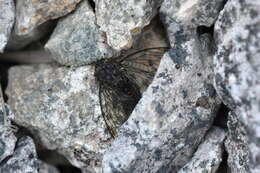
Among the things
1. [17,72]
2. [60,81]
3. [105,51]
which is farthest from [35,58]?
[105,51]

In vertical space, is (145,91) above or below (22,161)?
above

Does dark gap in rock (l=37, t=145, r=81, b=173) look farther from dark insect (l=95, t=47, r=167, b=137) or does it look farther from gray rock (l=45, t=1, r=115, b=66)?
gray rock (l=45, t=1, r=115, b=66)

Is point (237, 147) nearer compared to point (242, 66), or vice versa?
point (242, 66)

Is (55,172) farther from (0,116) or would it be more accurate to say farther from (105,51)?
(105,51)

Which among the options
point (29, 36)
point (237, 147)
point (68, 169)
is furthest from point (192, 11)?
point (68, 169)

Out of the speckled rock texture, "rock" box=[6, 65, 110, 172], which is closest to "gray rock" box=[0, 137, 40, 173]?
"rock" box=[6, 65, 110, 172]

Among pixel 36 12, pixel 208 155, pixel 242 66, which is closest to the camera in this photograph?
pixel 242 66

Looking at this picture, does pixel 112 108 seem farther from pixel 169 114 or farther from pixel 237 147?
pixel 237 147
